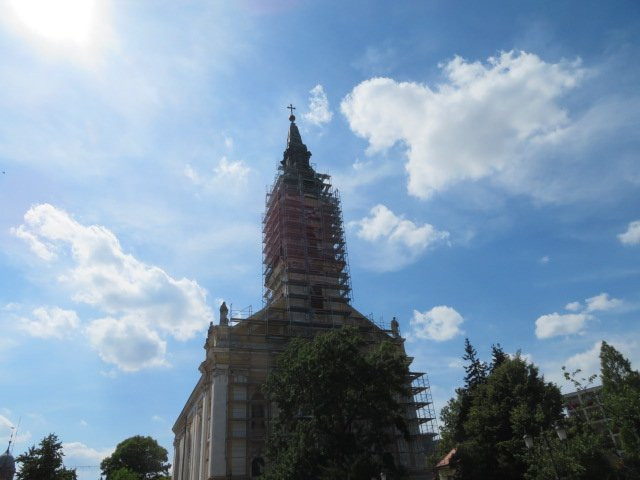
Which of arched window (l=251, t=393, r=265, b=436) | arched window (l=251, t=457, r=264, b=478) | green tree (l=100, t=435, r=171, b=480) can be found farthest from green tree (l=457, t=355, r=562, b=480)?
green tree (l=100, t=435, r=171, b=480)

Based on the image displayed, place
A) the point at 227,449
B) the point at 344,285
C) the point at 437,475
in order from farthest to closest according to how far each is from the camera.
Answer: the point at 344,285 < the point at 437,475 < the point at 227,449

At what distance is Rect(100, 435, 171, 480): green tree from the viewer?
2685 inches

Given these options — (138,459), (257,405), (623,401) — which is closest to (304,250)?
(257,405)

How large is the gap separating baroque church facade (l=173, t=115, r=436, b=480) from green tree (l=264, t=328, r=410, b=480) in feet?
9.46

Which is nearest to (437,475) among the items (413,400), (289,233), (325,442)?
(413,400)

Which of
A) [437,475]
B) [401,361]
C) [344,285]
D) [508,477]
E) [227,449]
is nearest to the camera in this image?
[401,361]

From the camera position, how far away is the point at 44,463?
1187 inches

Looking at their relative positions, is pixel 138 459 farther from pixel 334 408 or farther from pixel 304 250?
pixel 334 408

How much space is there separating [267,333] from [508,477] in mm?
18867

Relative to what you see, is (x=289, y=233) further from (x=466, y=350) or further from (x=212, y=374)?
(x=466, y=350)

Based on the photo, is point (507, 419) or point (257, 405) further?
point (257, 405)

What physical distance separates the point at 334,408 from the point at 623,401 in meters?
24.8

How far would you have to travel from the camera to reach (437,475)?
132 ft

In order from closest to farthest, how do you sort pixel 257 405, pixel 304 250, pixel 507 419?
1. pixel 507 419
2. pixel 257 405
3. pixel 304 250
